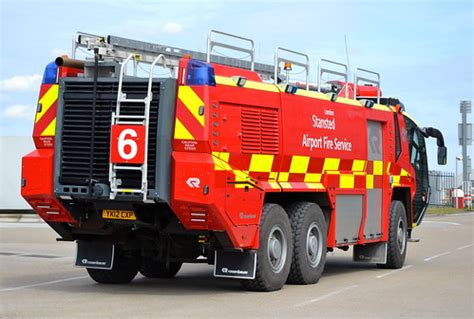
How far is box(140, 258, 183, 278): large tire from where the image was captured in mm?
14812

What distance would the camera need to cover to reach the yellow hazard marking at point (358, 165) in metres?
15.8

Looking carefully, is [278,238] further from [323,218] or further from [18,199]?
[18,199]

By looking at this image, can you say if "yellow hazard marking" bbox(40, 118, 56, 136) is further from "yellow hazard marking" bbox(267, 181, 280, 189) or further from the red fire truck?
"yellow hazard marking" bbox(267, 181, 280, 189)

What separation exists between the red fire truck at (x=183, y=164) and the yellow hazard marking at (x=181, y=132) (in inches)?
0.6

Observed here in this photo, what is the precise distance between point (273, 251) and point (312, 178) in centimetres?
176

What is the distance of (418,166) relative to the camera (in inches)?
750

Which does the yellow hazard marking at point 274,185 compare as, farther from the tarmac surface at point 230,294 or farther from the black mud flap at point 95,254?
the black mud flap at point 95,254

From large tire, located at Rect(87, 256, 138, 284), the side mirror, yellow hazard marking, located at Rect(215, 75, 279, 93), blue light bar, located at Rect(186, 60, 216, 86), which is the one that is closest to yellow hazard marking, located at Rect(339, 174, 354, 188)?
yellow hazard marking, located at Rect(215, 75, 279, 93)

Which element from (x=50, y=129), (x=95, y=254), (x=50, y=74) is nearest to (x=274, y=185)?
(x=95, y=254)

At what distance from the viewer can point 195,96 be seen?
38.9ft


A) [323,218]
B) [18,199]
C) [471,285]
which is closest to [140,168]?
[323,218]

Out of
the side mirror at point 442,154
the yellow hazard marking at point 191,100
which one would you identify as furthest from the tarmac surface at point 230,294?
the yellow hazard marking at point 191,100

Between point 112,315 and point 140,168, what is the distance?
2.16m

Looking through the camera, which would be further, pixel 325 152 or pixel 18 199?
pixel 18 199
